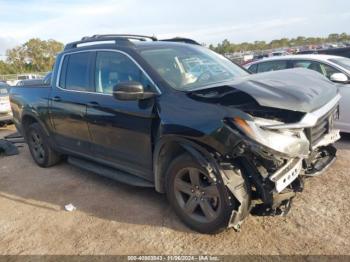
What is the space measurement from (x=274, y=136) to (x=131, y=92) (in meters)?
1.51

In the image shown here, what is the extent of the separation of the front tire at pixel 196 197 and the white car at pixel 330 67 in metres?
3.76

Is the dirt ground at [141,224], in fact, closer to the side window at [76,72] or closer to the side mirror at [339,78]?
the side window at [76,72]

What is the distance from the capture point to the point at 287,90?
3.34 metres

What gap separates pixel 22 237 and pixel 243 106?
2761mm

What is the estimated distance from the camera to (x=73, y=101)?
4.87 metres

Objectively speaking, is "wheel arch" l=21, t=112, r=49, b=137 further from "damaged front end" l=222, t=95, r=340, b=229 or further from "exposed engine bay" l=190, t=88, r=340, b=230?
"damaged front end" l=222, t=95, r=340, b=229

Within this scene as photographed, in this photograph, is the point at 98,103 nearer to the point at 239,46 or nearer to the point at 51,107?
the point at 51,107

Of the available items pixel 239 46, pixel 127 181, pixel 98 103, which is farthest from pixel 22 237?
pixel 239 46

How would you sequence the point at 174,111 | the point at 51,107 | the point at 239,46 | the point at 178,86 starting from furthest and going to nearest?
the point at 239,46 < the point at 51,107 < the point at 178,86 < the point at 174,111

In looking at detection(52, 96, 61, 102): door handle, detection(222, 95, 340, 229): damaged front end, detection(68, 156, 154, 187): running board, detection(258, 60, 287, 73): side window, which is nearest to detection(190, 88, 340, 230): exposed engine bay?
detection(222, 95, 340, 229): damaged front end

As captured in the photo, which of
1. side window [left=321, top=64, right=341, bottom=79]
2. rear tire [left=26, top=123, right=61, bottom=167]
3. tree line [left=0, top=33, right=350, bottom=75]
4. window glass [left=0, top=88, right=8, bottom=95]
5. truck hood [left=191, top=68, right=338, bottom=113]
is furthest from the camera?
tree line [left=0, top=33, right=350, bottom=75]

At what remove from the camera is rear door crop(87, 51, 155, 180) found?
12.8 ft

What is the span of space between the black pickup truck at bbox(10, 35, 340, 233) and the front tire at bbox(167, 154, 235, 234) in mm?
10

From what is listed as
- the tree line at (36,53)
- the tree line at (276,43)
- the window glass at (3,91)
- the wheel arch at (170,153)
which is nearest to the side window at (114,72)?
the wheel arch at (170,153)
